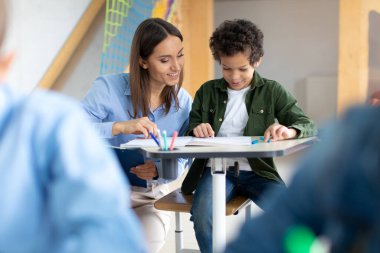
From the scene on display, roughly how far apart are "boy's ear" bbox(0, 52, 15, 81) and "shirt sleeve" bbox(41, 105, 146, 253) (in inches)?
4.1

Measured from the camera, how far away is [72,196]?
0.50 meters

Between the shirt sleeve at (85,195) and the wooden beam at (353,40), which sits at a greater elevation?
the wooden beam at (353,40)

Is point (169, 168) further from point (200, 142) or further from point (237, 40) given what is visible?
point (237, 40)

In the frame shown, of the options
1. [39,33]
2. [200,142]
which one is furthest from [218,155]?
[39,33]

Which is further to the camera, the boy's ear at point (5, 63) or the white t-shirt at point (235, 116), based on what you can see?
Answer: the white t-shirt at point (235, 116)

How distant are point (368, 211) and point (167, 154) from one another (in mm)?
1051

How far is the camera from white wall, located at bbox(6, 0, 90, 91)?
3397mm

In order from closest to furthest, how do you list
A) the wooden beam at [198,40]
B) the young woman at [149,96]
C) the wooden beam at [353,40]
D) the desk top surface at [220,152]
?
the desk top surface at [220,152]
the young woman at [149,96]
the wooden beam at [353,40]
the wooden beam at [198,40]

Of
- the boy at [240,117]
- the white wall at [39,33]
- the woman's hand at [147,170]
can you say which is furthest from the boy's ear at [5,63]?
the white wall at [39,33]

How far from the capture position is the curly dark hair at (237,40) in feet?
6.80

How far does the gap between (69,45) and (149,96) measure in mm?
2008

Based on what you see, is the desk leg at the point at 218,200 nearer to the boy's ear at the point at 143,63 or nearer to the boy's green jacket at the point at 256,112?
the boy's green jacket at the point at 256,112

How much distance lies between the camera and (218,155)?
Result: 1.40m

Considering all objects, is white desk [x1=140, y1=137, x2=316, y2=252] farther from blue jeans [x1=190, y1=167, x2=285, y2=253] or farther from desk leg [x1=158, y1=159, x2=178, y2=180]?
blue jeans [x1=190, y1=167, x2=285, y2=253]
